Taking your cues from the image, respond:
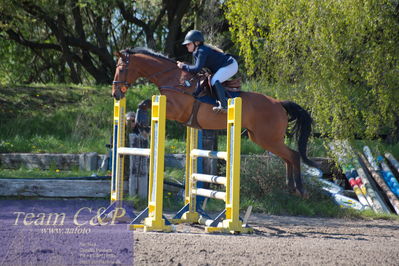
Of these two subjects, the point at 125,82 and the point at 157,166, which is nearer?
the point at 157,166

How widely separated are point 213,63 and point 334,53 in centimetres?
255

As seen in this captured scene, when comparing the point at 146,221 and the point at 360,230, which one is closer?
the point at 146,221

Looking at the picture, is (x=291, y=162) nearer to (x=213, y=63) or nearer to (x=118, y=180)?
(x=213, y=63)

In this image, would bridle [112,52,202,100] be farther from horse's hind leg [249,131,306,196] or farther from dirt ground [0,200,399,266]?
dirt ground [0,200,399,266]

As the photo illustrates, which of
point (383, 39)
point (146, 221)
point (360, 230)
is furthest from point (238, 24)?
point (146, 221)

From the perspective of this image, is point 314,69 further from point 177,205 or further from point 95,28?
point 95,28

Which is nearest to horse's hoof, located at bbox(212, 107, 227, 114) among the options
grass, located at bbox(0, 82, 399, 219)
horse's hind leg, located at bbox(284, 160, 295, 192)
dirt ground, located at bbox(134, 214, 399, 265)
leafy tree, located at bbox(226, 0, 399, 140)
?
horse's hind leg, located at bbox(284, 160, 295, 192)

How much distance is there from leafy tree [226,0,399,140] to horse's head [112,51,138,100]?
2.81 meters

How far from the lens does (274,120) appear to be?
721cm

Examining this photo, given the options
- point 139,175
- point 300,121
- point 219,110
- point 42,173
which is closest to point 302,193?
point 300,121

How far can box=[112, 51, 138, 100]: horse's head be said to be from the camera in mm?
6496

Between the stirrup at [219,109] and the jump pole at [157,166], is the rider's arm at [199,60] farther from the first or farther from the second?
the jump pole at [157,166]

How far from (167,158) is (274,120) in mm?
2638

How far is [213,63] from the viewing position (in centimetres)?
667
